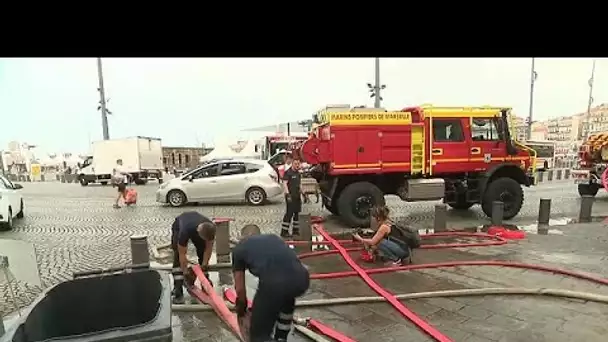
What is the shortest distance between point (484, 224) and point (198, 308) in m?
7.14

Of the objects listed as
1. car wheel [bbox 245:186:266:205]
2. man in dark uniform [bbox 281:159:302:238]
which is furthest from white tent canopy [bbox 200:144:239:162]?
man in dark uniform [bbox 281:159:302:238]

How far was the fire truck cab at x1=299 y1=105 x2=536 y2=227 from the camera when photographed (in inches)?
354

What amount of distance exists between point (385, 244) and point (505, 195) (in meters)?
4.93

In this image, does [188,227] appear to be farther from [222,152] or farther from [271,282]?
[222,152]

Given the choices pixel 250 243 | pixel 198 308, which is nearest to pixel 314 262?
pixel 198 308

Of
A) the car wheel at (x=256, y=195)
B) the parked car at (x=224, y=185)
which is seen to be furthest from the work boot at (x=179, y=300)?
the car wheel at (x=256, y=195)

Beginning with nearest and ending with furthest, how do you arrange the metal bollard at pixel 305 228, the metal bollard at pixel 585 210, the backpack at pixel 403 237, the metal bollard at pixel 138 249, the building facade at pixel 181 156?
the metal bollard at pixel 138 249, the backpack at pixel 403 237, the metal bollard at pixel 305 228, the metal bollard at pixel 585 210, the building facade at pixel 181 156

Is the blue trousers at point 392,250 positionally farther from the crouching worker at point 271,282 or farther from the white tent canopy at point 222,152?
the white tent canopy at point 222,152

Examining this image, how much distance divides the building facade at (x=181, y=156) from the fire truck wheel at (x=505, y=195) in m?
44.1

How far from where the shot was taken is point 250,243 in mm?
3211

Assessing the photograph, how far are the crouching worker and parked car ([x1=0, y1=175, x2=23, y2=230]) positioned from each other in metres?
9.09

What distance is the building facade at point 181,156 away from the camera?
50.3 m

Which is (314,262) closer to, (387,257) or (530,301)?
(387,257)
